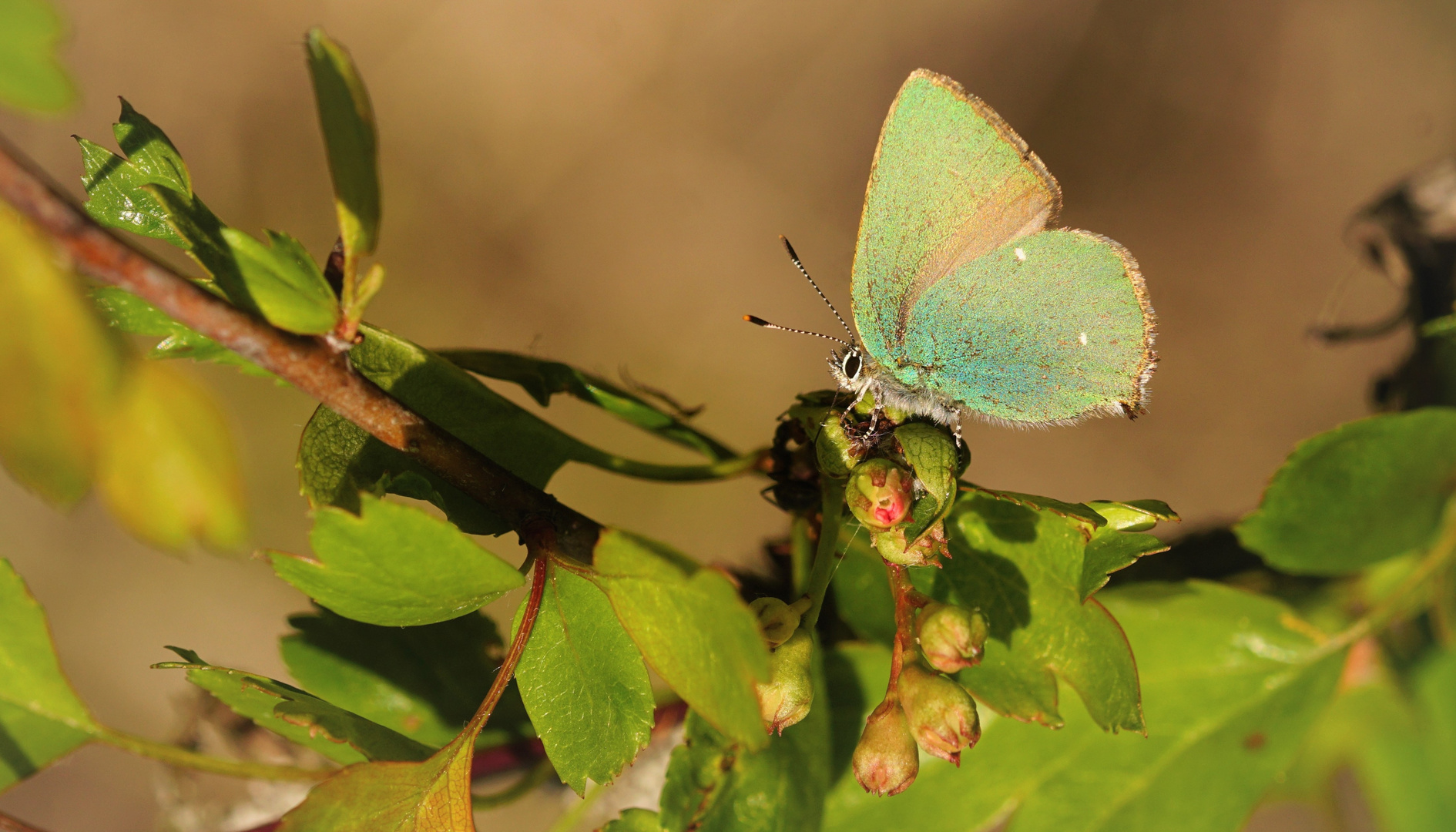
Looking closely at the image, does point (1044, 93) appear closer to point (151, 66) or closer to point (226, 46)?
point (226, 46)

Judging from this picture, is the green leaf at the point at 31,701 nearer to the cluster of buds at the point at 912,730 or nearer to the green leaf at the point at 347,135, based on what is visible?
the green leaf at the point at 347,135

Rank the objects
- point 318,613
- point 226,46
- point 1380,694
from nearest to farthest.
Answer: point 318,613 → point 1380,694 → point 226,46

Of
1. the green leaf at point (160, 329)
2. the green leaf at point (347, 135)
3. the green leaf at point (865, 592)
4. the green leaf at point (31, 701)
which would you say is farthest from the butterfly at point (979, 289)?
the green leaf at point (31, 701)

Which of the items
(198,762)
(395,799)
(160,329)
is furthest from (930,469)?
(198,762)

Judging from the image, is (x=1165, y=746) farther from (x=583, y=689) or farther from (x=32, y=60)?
(x=32, y=60)

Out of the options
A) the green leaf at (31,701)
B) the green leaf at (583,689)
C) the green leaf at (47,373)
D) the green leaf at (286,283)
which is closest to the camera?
the green leaf at (47,373)

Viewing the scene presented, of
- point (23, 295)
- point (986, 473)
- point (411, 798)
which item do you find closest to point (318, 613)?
point (411, 798)
